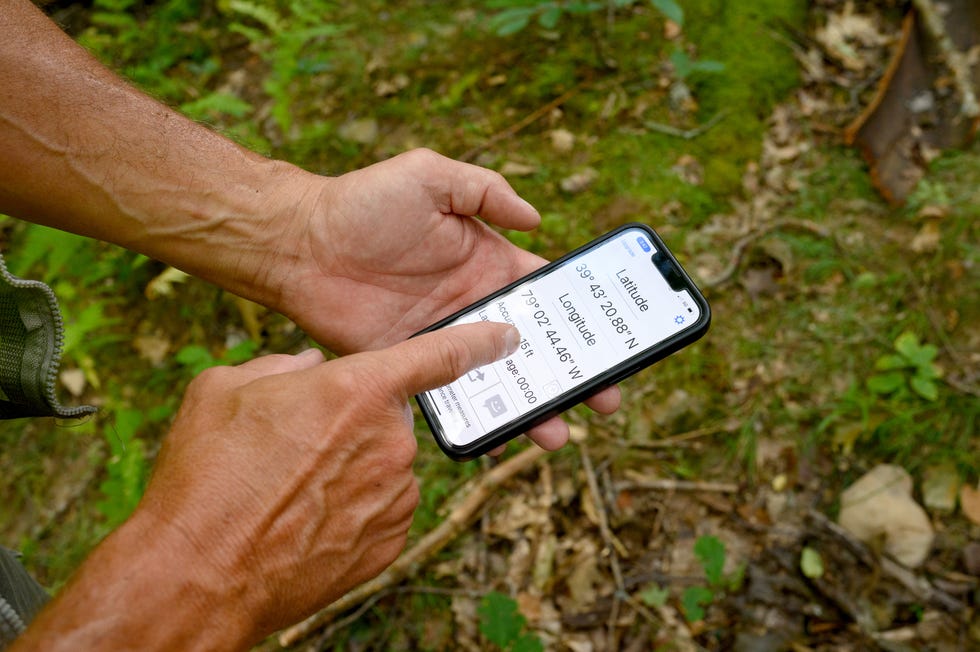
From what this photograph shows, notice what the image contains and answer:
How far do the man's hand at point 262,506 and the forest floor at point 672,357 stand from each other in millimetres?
837

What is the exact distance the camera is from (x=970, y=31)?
3258 mm

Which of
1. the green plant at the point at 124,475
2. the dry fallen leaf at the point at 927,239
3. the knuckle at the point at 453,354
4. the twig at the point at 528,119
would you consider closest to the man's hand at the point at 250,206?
the knuckle at the point at 453,354

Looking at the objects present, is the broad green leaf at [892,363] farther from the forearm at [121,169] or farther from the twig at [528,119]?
the forearm at [121,169]

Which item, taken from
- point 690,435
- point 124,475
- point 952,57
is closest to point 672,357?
point 690,435

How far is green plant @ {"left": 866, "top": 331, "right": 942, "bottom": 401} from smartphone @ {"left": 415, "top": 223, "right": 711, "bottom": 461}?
1.15 m

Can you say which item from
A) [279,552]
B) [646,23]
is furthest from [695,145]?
[279,552]

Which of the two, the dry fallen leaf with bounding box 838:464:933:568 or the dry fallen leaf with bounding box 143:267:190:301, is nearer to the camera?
the dry fallen leaf with bounding box 838:464:933:568

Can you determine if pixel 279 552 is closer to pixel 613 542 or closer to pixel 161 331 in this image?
pixel 613 542

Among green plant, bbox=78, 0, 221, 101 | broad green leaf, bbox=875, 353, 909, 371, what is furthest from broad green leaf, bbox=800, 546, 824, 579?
green plant, bbox=78, 0, 221, 101

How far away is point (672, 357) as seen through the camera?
111 inches

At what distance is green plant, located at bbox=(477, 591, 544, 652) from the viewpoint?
6.79ft

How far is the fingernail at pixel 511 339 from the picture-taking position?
183 centimetres

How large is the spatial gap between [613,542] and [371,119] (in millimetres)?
2650

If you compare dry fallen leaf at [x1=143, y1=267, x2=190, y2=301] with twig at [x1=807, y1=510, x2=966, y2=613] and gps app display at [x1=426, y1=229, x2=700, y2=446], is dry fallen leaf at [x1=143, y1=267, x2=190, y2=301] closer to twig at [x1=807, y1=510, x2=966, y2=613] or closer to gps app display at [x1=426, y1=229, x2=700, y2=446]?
gps app display at [x1=426, y1=229, x2=700, y2=446]
